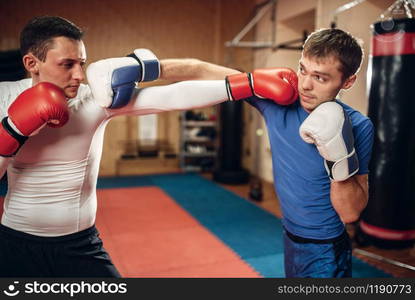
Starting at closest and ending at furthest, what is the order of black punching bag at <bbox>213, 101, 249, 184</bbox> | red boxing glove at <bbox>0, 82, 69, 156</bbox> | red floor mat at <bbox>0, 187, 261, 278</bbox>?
red boxing glove at <bbox>0, 82, 69, 156</bbox> → red floor mat at <bbox>0, 187, 261, 278</bbox> → black punching bag at <bbox>213, 101, 249, 184</bbox>

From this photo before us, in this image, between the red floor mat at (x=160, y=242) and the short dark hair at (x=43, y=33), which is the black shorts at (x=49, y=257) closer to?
the short dark hair at (x=43, y=33)

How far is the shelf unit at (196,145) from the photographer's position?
696cm

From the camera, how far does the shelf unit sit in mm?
6957

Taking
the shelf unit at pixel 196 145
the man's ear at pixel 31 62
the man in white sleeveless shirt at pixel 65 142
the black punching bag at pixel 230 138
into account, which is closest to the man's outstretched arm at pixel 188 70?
the man in white sleeveless shirt at pixel 65 142

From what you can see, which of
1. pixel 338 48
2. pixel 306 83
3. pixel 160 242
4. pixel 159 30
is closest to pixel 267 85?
pixel 306 83

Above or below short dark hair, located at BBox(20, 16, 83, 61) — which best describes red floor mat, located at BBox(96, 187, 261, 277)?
below

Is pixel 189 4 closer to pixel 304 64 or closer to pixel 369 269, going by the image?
pixel 369 269

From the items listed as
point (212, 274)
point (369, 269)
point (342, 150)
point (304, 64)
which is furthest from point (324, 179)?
point (369, 269)

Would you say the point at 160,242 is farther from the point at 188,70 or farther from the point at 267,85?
the point at 267,85

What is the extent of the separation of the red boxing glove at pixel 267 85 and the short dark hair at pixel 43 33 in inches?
24.4

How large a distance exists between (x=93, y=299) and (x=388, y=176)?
2.82 metres

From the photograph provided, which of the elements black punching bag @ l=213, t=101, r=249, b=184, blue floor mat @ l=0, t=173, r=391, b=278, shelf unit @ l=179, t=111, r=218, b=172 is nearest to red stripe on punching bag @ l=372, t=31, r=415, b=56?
blue floor mat @ l=0, t=173, r=391, b=278

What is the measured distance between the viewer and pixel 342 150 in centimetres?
132

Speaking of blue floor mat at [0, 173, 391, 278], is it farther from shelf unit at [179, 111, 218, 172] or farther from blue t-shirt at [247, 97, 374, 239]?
blue t-shirt at [247, 97, 374, 239]
